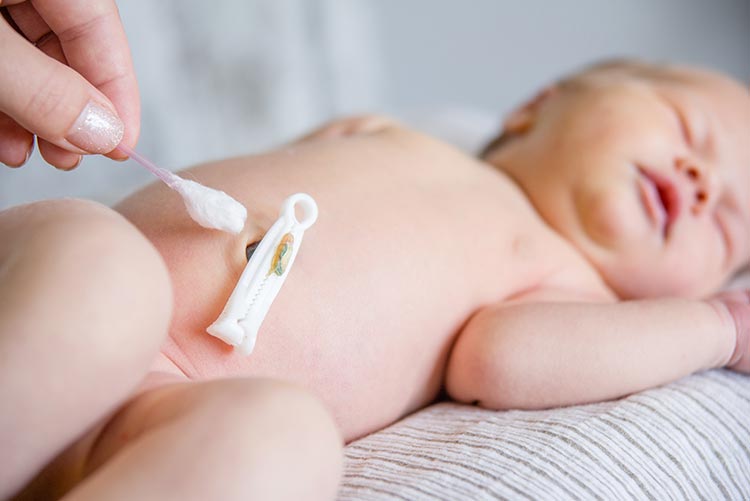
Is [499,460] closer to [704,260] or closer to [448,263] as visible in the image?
[448,263]

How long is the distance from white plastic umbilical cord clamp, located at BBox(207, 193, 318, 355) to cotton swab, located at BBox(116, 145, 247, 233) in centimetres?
4

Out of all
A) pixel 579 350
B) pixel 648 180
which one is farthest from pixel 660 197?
pixel 579 350

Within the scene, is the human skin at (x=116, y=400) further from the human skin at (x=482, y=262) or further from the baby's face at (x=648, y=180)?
the baby's face at (x=648, y=180)

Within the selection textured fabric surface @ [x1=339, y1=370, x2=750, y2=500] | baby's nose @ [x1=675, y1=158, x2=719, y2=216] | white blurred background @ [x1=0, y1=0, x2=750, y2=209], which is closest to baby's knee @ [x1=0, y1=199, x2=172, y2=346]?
textured fabric surface @ [x1=339, y1=370, x2=750, y2=500]

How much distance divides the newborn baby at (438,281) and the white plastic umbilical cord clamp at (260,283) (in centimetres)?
3

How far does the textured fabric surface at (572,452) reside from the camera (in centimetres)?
81

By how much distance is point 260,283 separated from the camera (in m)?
0.84

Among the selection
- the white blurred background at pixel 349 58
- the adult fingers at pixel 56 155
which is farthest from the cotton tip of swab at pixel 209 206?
the white blurred background at pixel 349 58

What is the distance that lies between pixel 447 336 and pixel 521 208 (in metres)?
0.34

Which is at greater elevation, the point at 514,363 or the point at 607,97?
the point at 607,97

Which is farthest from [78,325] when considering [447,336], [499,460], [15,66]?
[447,336]

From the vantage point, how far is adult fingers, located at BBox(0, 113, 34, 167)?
2.82 ft

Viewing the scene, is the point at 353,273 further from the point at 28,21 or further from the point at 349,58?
the point at 349,58

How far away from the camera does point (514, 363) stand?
1008mm
